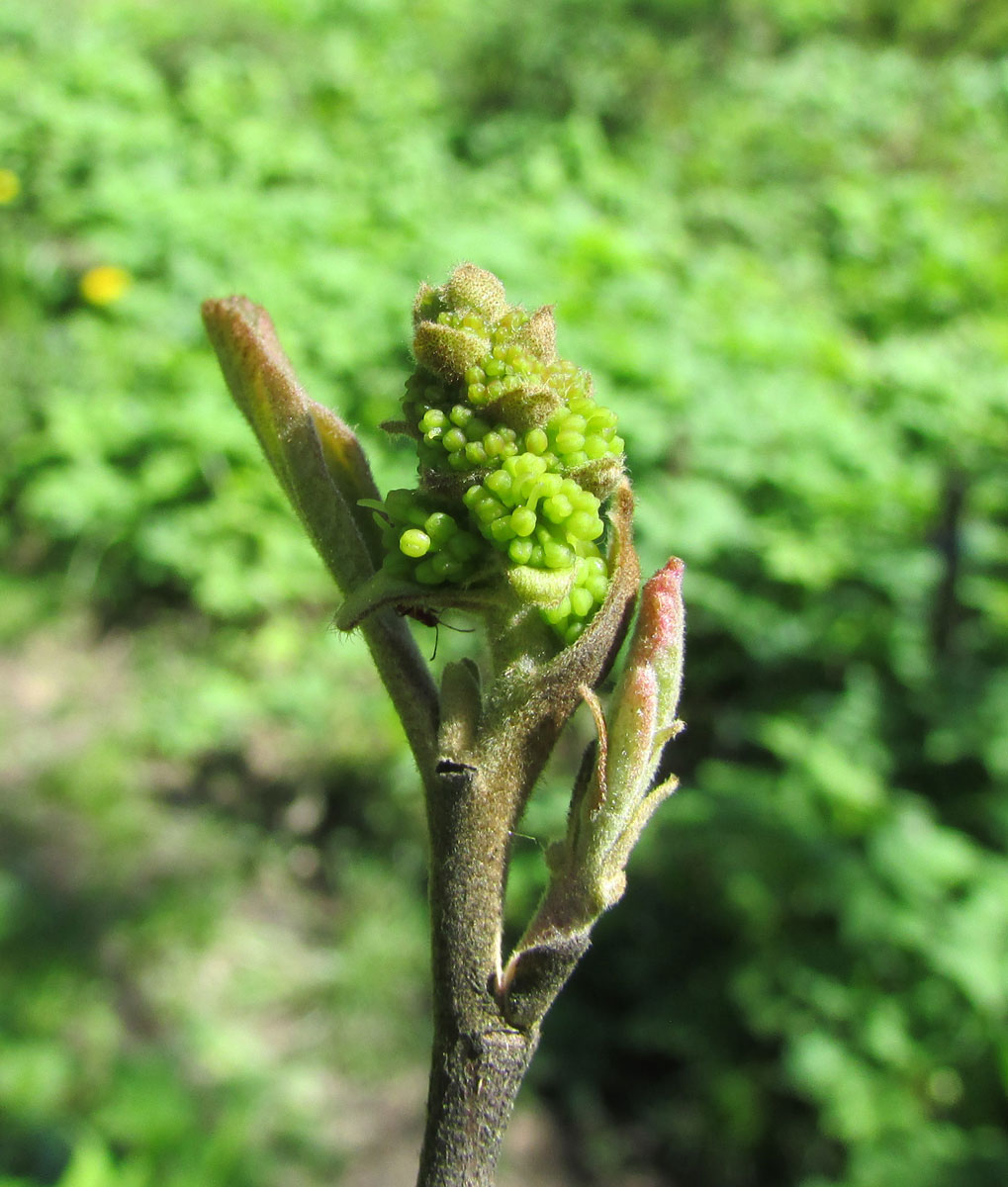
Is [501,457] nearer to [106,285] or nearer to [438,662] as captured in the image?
[438,662]

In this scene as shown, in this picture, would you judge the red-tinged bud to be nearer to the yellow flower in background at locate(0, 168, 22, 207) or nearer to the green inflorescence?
the green inflorescence

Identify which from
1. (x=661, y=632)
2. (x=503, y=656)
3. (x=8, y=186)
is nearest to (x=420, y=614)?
(x=503, y=656)

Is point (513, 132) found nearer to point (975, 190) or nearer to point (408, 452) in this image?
point (975, 190)

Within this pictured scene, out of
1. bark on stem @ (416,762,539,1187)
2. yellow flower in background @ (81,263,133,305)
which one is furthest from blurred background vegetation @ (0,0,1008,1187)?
bark on stem @ (416,762,539,1187)

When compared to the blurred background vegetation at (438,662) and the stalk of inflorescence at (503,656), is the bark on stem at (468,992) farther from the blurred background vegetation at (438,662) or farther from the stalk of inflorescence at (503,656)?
the blurred background vegetation at (438,662)

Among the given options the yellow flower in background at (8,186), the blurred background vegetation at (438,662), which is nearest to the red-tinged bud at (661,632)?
the blurred background vegetation at (438,662)
